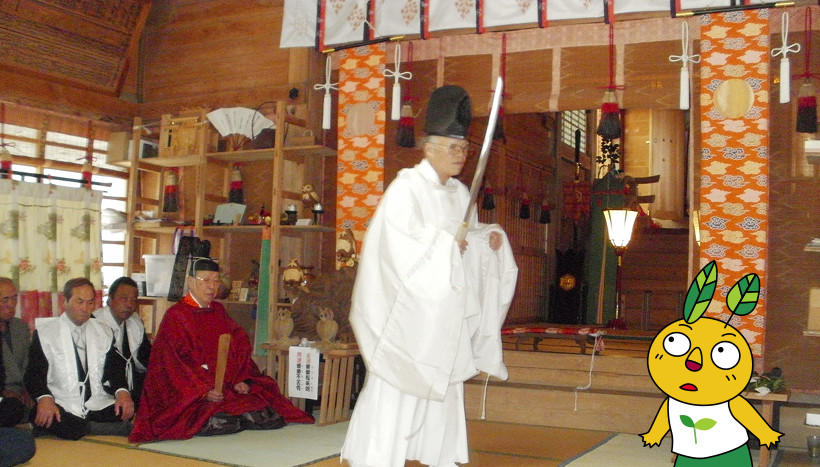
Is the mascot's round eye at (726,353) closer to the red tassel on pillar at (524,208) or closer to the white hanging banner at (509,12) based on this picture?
the white hanging banner at (509,12)

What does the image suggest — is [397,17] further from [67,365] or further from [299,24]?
[67,365]

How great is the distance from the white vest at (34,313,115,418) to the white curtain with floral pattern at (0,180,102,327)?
162 centimetres

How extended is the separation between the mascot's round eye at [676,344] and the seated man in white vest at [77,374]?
3312mm

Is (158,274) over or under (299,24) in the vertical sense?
under

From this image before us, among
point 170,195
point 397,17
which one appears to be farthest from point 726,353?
point 170,195

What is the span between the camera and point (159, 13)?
8.15 meters

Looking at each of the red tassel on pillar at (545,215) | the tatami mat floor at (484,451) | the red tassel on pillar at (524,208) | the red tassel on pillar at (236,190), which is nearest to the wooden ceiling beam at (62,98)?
the red tassel on pillar at (236,190)

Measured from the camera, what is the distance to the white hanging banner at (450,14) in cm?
638

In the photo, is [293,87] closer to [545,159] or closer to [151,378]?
[151,378]

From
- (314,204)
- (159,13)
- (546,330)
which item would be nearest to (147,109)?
(159,13)

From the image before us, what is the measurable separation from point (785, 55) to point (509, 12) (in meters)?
1.85

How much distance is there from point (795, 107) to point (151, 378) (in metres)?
4.39

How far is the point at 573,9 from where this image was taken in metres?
6.06

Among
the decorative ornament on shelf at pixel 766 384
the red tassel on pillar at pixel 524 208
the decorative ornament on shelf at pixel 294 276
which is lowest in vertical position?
the decorative ornament on shelf at pixel 766 384
